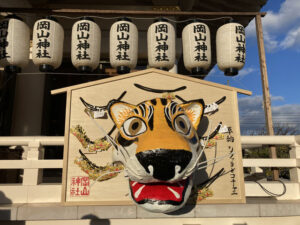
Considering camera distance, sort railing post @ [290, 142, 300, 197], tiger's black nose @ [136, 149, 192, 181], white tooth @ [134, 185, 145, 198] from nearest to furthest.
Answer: tiger's black nose @ [136, 149, 192, 181]
white tooth @ [134, 185, 145, 198]
railing post @ [290, 142, 300, 197]

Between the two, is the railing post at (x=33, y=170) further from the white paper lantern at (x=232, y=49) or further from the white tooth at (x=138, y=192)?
the white paper lantern at (x=232, y=49)

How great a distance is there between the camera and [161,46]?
5.52 metres

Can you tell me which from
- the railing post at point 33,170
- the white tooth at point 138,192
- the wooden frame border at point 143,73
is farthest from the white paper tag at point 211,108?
the railing post at point 33,170

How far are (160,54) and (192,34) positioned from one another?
1019 millimetres

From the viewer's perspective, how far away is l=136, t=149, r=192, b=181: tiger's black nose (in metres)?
2.56

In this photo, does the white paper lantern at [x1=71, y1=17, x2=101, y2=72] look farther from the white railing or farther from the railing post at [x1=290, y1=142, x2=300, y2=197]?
the railing post at [x1=290, y1=142, x2=300, y2=197]

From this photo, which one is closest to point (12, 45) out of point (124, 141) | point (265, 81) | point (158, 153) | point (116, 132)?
point (116, 132)

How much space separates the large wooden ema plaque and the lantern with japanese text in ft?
3.60

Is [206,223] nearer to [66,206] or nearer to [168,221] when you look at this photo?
[168,221]

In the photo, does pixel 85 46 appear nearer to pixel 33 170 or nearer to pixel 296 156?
pixel 33 170

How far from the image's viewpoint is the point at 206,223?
3.83 metres

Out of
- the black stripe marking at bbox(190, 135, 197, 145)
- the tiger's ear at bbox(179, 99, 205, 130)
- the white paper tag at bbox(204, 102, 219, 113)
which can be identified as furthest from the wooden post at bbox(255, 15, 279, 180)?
the black stripe marking at bbox(190, 135, 197, 145)

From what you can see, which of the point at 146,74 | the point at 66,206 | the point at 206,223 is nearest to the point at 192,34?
the point at 146,74

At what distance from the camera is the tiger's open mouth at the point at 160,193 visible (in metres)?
2.80
